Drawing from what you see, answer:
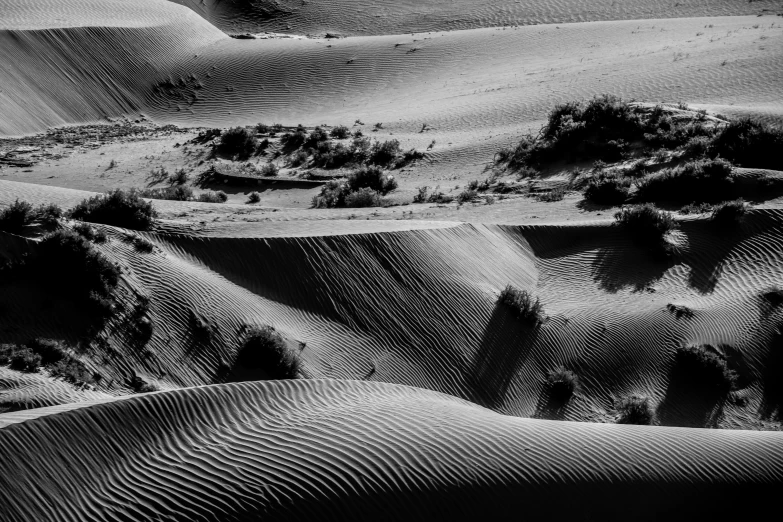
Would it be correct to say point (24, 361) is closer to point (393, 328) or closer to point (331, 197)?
point (393, 328)

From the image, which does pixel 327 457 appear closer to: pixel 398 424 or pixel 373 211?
pixel 398 424

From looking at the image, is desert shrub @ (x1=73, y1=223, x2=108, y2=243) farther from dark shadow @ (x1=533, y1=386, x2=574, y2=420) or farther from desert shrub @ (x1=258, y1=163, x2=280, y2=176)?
desert shrub @ (x1=258, y1=163, x2=280, y2=176)

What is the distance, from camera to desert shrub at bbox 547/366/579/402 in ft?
42.5

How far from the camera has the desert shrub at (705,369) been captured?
44.0ft

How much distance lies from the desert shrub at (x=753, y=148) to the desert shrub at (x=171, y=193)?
13390mm

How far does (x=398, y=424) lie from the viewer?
29.6ft

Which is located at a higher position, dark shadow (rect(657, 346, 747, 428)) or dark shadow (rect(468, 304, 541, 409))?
dark shadow (rect(468, 304, 541, 409))

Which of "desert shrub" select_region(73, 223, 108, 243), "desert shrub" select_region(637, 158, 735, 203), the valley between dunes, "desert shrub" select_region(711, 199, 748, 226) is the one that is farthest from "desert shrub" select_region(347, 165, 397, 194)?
"desert shrub" select_region(73, 223, 108, 243)

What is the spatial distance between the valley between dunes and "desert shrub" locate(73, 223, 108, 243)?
0.50 feet

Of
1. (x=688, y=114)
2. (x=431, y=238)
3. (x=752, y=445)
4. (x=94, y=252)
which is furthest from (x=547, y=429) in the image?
(x=688, y=114)

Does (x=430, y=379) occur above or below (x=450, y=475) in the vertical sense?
below

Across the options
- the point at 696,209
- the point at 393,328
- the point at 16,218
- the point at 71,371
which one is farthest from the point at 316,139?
the point at 71,371

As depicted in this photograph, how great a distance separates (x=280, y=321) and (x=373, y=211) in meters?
5.88

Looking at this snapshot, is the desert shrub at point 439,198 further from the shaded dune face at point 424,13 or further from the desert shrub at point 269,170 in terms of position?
the shaded dune face at point 424,13
